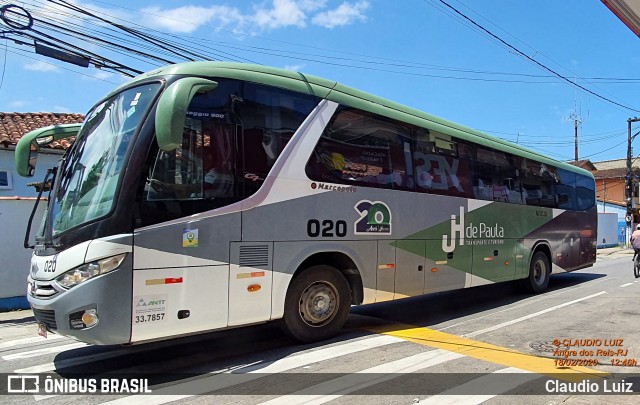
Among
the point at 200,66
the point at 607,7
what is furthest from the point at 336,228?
the point at 607,7

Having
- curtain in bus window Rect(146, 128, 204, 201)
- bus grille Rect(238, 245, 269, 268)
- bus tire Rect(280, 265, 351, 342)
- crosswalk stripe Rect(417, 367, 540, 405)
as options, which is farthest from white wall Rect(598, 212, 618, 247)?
curtain in bus window Rect(146, 128, 204, 201)

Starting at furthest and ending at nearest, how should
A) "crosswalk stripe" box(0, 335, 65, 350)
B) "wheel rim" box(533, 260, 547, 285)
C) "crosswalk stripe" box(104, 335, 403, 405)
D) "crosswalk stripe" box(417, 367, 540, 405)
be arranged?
"wheel rim" box(533, 260, 547, 285) → "crosswalk stripe" box(0, 335, 65, 350) → "crosswalk stripe" box(104, 335, 403, 405) → "crosswalk stripe" box(417, 367, 540, 405)

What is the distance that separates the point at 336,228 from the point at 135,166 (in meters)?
2.78

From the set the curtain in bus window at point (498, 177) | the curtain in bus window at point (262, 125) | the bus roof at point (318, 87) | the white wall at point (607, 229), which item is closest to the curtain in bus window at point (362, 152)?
the bus roof at point (318, 87)

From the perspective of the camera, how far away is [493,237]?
9539 millimetres

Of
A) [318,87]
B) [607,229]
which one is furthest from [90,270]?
[607,229]

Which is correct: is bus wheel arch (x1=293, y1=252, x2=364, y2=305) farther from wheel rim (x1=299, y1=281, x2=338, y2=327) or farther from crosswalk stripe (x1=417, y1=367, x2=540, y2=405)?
crosswalk stripe (x1=417, y1=367, x2=540, y2=405)

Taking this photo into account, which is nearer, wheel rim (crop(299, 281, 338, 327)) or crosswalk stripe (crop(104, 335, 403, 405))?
crosswalk stripe (crop(104, 335, 403, 405))

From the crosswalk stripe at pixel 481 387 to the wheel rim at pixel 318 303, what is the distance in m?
2.20

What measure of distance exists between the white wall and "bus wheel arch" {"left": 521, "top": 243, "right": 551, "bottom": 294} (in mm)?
23472

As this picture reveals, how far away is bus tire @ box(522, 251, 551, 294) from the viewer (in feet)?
36.0

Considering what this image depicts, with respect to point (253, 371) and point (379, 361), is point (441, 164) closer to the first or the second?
point (379, 361)

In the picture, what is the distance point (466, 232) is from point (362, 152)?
309 centimetres

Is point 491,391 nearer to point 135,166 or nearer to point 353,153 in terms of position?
point 353,153
